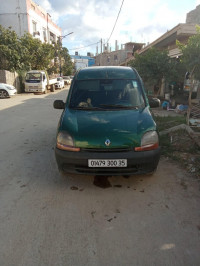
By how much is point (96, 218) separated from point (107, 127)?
1255mm

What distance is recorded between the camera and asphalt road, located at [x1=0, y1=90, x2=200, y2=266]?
204 centimetres

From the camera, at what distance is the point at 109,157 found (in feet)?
9.43

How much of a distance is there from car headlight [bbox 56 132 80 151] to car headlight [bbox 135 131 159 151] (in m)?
0.94

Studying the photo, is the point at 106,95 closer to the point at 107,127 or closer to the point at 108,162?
→ the point at 107,127

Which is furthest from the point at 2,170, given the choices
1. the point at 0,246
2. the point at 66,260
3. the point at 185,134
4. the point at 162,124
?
the point at 162,124

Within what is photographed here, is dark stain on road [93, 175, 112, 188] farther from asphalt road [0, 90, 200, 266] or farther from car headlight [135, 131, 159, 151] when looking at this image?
car headlight [135, 131, 159, 151]

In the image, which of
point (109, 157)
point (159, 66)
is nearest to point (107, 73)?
point (109, 157)

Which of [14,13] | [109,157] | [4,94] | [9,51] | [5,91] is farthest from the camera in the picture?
[14,13]

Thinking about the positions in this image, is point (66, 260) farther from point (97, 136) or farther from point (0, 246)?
point (97, 136)

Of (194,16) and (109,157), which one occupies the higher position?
(194,16)

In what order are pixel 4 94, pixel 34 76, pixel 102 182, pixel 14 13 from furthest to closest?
pixel 14 13
pixel 34 76
pixel 4 94
pixel 102 182

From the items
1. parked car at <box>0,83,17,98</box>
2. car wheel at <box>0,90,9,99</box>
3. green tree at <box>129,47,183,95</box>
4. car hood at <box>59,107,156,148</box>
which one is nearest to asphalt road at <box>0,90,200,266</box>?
car hood at <box>59,107,156,148</box>

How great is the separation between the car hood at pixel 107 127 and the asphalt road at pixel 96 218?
803 millimetres

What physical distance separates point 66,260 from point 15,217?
98cm
